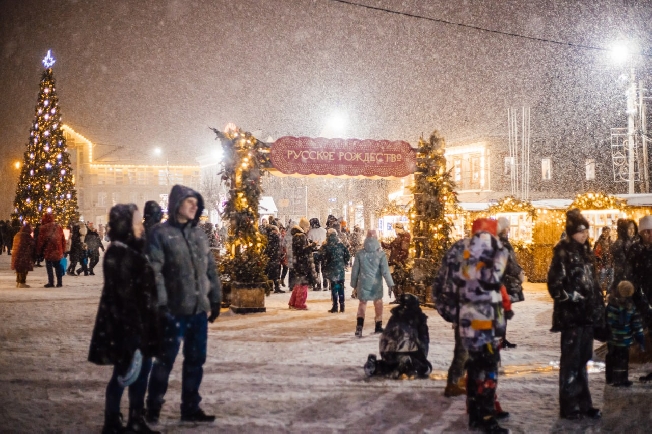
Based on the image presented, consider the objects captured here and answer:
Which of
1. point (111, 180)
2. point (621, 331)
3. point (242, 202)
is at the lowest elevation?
point (621, 331)

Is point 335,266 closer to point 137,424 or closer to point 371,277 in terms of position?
point 371,277

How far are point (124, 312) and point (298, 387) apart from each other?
2585mm

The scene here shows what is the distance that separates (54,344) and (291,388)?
4.44 meters

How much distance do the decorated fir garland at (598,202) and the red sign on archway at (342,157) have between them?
6330 millimetres

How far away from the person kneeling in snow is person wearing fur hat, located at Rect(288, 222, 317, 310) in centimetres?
631

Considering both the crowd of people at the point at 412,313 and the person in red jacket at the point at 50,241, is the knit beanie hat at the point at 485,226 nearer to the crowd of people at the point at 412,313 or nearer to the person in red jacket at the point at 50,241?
the crowd of people at the point at 412,313

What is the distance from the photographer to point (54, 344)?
9594 millimetres

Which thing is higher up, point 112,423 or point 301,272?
point 301,272

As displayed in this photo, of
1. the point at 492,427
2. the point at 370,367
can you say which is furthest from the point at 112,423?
the point at 370,367

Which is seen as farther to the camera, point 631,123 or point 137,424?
point 631,123

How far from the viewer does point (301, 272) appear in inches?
549

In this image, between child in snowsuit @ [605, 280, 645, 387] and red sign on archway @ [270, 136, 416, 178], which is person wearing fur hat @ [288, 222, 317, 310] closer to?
red sign on archway @ [270, 136, 416, 178]

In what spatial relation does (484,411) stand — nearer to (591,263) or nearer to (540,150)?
(591,263)

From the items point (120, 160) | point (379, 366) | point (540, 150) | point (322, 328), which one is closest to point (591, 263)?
point (379, 366)
